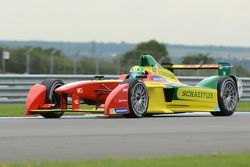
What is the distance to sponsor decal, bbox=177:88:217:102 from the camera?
59.2 feet

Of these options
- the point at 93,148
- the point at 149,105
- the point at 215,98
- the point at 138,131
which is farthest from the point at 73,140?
the point at 215,98

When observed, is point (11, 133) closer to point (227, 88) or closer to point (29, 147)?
point (29, 147)

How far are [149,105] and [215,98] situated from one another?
208cm

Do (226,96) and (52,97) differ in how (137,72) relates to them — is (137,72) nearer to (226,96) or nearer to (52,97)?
(52,97)

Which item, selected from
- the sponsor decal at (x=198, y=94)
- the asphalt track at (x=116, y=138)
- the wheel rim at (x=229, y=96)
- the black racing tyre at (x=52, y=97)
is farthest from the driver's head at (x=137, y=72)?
the asphalt track at (x=116, y=138)

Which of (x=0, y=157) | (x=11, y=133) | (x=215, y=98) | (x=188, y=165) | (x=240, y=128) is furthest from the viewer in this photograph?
(x=215, y=98)

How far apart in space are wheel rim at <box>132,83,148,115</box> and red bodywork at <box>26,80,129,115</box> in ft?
0.80

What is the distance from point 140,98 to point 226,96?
9.46 feet

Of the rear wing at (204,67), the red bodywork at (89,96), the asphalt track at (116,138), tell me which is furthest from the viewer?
the rear wing at (204,67)

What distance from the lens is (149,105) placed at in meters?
17.3

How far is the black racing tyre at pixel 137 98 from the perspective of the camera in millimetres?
16625

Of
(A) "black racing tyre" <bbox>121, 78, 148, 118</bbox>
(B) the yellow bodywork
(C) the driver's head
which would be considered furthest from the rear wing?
(A) "black racing tyre" <bbox>121, 78, 148, 118</bbox>

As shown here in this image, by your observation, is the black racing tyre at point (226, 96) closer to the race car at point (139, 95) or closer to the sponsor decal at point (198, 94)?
the race car at point (139, 95)

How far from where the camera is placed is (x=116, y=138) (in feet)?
39.0
